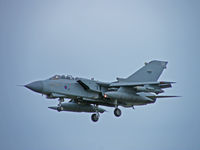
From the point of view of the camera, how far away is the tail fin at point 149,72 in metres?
32.0

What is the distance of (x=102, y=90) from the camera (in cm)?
3027

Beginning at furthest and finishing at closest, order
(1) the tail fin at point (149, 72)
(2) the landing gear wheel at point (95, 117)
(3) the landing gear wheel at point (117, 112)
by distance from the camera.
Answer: (1) the tail fin at point (149, 72) < (2) the landing gear wheel at point (95, 117) < (3) the landing gear wheel at point (117, 112)

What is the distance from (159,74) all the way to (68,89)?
775cm

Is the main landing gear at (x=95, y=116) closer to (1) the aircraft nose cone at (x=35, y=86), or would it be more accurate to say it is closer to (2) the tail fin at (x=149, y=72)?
(2) the tail fin at (x=149, y=72)

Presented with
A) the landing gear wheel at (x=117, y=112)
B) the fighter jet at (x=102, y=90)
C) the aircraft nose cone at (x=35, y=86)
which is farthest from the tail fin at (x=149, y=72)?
the aircraft nose cone at (x=35, y=86)

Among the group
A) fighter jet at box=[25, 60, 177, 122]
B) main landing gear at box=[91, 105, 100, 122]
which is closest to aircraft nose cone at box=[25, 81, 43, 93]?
fighter jet at box=[25, 60, 177, 122]

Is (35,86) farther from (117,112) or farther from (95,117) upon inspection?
(117,112)

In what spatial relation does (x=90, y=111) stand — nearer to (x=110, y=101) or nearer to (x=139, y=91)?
(x=110, y=101)

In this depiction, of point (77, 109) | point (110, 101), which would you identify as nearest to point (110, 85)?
point (110, 101)

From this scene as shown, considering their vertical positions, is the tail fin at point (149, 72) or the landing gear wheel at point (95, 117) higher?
the tail fin at point (149, 72)

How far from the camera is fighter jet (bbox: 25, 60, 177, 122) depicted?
28.6m

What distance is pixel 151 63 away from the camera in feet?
108

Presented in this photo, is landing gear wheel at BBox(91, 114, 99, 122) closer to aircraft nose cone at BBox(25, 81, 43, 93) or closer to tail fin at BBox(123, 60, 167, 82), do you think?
tail fin at BBox(123, 60, 167, 82)

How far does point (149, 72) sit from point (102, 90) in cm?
436
